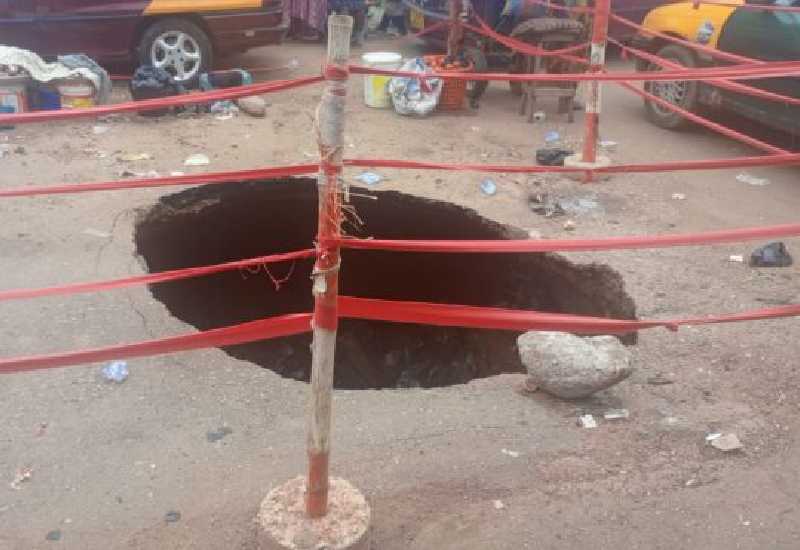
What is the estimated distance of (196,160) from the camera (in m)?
6.64

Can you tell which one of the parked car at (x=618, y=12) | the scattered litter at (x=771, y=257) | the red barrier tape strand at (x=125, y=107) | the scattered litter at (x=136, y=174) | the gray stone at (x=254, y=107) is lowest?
the scattered litter at (x=771, y=257)

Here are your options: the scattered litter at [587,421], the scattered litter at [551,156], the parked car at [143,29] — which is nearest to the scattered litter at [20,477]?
the scattered litter at [587,421]

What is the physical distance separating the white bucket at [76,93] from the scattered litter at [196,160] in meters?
1.62

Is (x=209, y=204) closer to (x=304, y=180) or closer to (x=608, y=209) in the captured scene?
(x=304, y=180)

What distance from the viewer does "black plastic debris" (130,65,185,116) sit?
7996mm

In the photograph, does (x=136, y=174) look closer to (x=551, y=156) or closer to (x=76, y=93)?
(x=76, y=93)

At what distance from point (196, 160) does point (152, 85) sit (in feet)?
5.97

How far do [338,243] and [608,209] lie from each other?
13.0 ft

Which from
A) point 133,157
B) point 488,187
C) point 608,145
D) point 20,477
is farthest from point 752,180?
point 20,477

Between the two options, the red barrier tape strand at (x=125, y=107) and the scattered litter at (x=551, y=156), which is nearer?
the red barrier tape strand at (x=125, y=107)

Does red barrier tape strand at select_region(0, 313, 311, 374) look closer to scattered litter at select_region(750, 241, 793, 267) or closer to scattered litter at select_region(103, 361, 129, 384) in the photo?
scattered litter at select_region(103, 361, 129, 384)

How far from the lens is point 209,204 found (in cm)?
625

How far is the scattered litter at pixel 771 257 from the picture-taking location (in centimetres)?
501

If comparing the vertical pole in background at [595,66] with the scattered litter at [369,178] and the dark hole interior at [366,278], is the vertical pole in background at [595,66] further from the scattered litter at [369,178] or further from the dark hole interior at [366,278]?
the scattered litter at [369,178]
